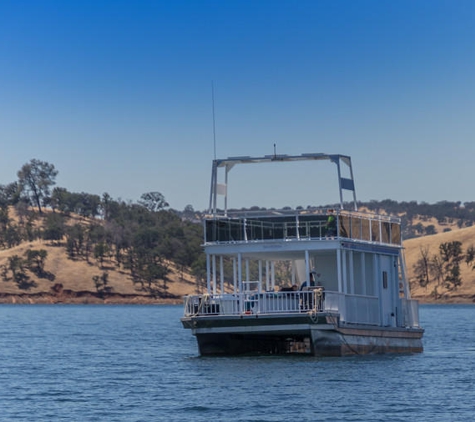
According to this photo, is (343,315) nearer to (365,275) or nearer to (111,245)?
(365,275)

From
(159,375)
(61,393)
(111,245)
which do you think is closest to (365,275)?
(159,375)

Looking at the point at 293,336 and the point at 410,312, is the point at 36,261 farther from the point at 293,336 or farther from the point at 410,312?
the point at 293,336

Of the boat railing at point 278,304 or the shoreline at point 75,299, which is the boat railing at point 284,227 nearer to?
Answer: the boat railing at point 278,304

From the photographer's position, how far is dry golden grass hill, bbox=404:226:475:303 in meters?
165

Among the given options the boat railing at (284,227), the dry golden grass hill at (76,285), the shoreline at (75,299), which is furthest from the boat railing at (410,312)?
the dry golden grass hill at (76,285)

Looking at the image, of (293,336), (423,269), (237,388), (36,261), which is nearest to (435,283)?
(423,269)

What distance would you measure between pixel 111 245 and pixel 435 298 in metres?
55.3

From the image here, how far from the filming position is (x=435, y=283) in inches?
6821

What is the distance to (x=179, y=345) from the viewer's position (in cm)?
5644

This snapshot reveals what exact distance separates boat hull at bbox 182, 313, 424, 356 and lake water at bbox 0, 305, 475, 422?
573mm

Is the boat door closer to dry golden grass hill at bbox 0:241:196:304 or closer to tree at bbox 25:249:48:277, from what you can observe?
dry golden grass hill at bbox 0:241:196:304

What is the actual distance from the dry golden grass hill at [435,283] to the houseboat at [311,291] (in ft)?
401

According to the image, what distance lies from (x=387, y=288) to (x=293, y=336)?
16.0ft

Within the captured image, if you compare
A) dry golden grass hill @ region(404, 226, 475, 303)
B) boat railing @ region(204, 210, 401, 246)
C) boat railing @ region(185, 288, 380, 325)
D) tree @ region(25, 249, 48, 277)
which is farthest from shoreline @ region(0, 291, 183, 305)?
boat railing @ region(185, 288, 380, 325)
